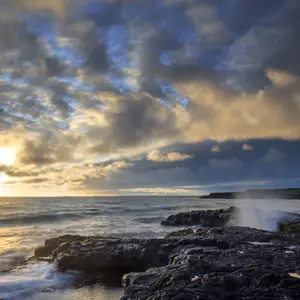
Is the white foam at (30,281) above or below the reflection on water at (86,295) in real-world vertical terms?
above

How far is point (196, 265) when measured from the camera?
40.7 ft

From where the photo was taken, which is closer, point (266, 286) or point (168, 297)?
point (168, 297)

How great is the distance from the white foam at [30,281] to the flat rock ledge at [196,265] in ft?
3.43

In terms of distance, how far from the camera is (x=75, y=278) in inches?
738

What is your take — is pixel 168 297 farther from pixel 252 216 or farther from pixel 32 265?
pixel 252 216

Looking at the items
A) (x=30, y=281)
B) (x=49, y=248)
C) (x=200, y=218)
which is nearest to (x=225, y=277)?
(x=30, y=281)

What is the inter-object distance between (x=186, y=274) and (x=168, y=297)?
2.17 m

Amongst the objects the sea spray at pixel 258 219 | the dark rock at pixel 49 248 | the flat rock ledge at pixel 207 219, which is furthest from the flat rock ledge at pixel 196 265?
the flat rock ledge at pixel 207 219

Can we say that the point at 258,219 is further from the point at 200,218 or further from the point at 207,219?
the point at 200,218

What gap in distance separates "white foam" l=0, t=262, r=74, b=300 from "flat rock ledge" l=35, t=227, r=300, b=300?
1045 millimetres

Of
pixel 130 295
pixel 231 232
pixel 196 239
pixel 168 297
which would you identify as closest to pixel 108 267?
pixel 196 239

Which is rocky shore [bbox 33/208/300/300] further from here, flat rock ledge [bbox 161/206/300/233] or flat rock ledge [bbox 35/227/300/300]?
flat rock ledge [bbox 161/206/300/233]

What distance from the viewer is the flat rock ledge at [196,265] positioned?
9.86 meters

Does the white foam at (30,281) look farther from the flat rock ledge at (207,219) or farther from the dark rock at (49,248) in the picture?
the flat rock ledge at (207,219)
